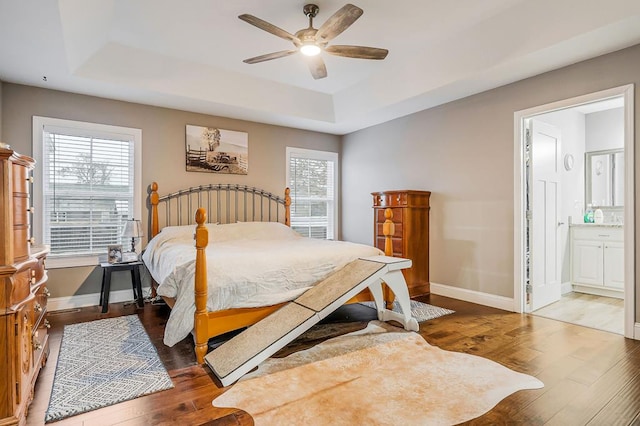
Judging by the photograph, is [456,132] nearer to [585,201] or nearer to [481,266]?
[481,266]

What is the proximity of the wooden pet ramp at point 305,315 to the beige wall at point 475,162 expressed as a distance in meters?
1.58

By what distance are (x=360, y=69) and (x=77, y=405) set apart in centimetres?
445

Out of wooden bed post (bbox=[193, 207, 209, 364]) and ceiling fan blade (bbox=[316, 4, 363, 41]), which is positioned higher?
ceiling fan blade (bbox=[316, 4, 363, 41])

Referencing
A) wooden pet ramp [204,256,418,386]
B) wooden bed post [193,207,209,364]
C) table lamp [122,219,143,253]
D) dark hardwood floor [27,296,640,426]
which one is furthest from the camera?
table lamp [122,219,143,253]

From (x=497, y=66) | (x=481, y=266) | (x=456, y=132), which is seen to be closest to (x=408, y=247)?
(x=481, y=266)

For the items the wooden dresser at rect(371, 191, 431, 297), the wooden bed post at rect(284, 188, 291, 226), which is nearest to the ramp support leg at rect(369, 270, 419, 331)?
the wooden dresser at rect(371, 191, 431, 297)

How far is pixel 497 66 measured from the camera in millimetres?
3547

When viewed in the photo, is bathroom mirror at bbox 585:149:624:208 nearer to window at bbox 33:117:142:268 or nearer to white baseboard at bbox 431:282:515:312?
white baseboard at bbox 431:282:515:312

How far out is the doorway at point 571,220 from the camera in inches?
129

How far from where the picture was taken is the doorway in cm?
327

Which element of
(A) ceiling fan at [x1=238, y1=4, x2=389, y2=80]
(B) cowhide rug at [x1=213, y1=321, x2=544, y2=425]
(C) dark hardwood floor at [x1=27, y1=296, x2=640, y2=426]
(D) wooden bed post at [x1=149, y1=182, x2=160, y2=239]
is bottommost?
(C) dark hardwood floor at [x1=27, y1=296, x2=640, y2=426]

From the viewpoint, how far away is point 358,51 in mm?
3217

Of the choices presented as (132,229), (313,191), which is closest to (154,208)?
(132,229)

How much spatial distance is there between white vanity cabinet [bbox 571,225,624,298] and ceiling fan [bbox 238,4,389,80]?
161 inches
